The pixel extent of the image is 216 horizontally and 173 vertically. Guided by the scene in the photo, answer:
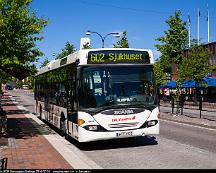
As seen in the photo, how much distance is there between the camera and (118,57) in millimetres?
12672

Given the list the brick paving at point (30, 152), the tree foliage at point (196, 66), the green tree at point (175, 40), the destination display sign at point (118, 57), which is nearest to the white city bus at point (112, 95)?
the destination display sign at point (118, 57)

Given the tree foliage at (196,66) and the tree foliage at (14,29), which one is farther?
the tree foliage at (196,66)

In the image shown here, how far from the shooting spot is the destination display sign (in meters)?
12.5

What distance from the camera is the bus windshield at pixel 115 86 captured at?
1200cm

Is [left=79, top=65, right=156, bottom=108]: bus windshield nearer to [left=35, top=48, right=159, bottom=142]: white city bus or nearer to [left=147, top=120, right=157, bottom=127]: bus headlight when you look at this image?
[left=35, top=48, right=159, bottom=142]: white city bus

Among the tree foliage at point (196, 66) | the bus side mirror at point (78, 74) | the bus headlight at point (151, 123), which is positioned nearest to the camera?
the bus side mirror at point (78, 74)

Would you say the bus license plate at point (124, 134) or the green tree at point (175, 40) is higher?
the green tree at point (175, 40)

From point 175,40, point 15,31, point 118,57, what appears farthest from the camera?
point 175,40

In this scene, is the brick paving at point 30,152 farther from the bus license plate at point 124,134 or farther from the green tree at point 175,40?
the green tree at point 175,40

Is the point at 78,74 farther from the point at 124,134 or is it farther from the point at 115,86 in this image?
the point at 124,134

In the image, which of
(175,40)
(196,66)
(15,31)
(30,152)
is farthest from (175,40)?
(30,152)

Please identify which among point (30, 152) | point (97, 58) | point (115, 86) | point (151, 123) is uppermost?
point (97, 58)

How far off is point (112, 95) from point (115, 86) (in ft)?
0.94

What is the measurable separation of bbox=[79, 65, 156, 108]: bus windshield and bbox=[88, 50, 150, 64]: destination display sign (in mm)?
215
